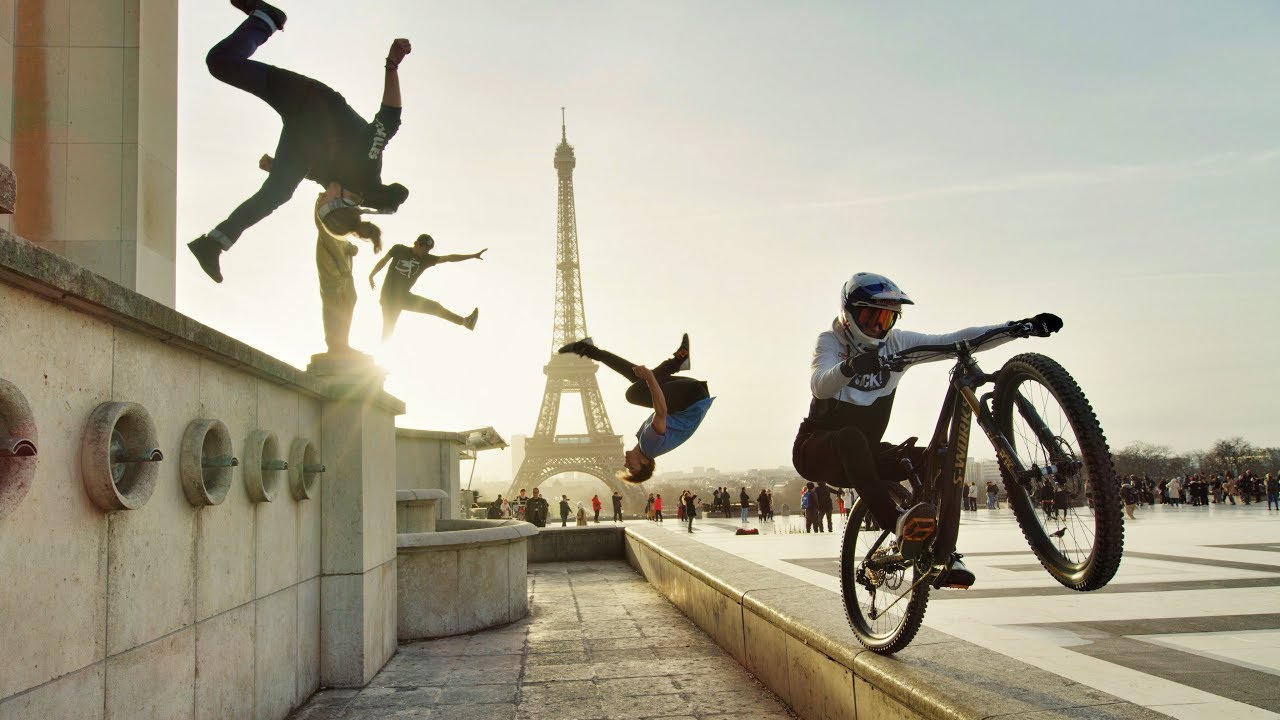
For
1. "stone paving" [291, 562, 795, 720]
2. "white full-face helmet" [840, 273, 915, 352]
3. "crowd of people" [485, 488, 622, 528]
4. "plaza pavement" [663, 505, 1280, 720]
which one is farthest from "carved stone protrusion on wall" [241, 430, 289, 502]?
"crowd of people" [485, 488, 622, 528]

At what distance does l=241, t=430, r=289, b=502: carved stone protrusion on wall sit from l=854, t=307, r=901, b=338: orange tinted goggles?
3.48 metres

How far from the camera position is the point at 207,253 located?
5129mm

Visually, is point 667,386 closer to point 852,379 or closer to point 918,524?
point 852,379

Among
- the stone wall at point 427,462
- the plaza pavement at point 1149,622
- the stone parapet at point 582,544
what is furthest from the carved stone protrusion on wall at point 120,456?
the stone parapet at point 582,544

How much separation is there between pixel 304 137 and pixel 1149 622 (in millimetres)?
6432

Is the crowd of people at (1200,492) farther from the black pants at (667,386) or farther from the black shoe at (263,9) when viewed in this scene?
the black shoe at (263,9)

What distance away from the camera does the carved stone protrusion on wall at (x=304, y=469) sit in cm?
623

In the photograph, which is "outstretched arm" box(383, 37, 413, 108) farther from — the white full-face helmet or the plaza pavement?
the plaza pavement

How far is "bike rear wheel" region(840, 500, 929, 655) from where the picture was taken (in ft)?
14.9

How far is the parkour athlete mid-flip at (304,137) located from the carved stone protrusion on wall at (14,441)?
7.67 feet

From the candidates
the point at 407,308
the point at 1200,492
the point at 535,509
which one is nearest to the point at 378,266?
the point at 407,308

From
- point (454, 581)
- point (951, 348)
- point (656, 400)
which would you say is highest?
point (951, 348)

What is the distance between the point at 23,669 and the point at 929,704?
3372 mm

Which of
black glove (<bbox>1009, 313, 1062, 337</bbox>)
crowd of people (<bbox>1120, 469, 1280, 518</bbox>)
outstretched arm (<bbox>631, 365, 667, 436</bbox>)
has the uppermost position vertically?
black glove (<bbox>1009, 313, 1062, 337</bbox>)
